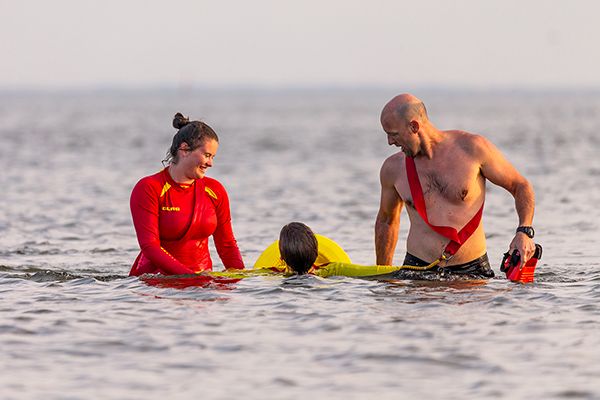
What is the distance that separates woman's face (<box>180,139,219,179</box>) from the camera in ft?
34.0

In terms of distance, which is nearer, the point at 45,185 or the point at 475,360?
the point at 475,360

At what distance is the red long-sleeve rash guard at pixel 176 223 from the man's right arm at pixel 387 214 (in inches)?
60.5

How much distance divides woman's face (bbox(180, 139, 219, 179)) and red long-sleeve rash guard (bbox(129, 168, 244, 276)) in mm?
303

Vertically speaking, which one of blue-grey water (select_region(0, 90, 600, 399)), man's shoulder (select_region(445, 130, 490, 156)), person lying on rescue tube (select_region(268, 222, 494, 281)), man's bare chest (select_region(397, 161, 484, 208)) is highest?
man's shoulder (select_region(445, 130, 490, 156))

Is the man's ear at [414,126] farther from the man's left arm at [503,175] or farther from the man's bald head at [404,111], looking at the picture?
the man's left arm at [503,175]

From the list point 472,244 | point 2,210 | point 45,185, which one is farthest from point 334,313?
point 45,185

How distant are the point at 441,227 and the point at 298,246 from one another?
1391 millimetres

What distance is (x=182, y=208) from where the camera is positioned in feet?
35.1

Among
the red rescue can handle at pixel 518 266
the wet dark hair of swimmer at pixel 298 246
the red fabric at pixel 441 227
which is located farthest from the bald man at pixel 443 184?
the wet dark hair of swimmer at pixel 298 246

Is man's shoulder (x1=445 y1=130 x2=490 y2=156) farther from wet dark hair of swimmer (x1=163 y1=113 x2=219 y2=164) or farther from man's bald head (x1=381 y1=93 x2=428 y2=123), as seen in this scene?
wet dark hair of swimmer (x1=163 y1=113 x2=219 y2=164)

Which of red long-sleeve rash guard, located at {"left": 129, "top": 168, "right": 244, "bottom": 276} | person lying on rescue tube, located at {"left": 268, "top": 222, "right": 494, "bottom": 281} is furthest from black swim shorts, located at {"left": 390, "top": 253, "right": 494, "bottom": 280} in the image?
red long-sleeve rash guard, located at {"left": 129, "top": 168, "right": 244, "bottom": 276}

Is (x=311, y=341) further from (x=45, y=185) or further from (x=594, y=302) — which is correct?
(x=45, y=185)

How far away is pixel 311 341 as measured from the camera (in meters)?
8.52

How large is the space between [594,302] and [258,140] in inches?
1657
